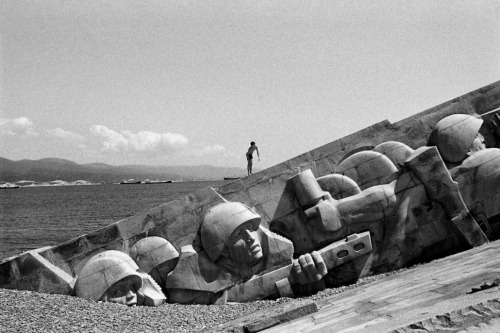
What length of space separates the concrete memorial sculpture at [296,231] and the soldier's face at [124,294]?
2 centimetres

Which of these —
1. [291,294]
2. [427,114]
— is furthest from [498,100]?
[291,294]

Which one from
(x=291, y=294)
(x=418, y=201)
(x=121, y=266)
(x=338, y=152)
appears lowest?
(x=291, y=294)

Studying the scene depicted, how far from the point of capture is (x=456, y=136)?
9930 millimetres

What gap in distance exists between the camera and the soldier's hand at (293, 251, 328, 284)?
364 inches

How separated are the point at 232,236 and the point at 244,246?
0.29 metres

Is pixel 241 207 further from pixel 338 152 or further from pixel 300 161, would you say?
pixel 338 152

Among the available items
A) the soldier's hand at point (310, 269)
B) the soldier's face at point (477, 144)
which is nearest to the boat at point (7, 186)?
the soldier's hand at point (310, 269)

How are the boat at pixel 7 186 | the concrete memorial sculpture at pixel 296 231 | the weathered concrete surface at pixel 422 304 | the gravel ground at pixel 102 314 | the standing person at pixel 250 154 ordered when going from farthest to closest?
the boat at pixel 7 186
the standing person at pixel 250 154
the concrete memorial sculpture at pixel 296 231
the gravel ground at pixel 102 314
the weathered concrete surface at pixel 422 304

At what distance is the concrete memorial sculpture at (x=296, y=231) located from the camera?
369 inches

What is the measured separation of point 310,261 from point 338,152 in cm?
240

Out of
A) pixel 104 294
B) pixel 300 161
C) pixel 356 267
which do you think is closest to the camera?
pixel 104 294

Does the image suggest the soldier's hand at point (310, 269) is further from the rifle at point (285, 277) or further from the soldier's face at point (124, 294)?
the soldier's face at point (124, 294)

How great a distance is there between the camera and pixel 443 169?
9617 mm

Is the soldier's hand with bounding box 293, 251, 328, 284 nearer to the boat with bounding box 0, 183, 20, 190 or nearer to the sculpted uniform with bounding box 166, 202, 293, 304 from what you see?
the sculpted uniform with bounding box 166, 202, 293, 304
